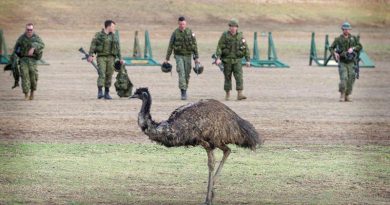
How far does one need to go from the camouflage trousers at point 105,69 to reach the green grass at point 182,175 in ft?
29.2

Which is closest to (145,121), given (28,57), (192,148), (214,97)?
(192,148)

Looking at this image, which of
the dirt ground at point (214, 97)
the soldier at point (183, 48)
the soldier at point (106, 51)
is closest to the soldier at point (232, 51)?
the soldier at point (183, 48)

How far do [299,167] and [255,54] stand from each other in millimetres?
28714

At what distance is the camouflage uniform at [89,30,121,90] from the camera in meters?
27.9

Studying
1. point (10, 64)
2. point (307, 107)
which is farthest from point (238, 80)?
point (10, 64)

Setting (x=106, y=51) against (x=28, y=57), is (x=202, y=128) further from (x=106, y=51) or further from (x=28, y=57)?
(x=106, y=51)

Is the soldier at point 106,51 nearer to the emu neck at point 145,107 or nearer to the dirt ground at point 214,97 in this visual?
the dirt ground at point 214,97

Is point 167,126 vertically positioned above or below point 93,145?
above

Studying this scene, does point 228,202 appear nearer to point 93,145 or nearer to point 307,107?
point 93,145

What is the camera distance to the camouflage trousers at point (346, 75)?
28094 millimetres

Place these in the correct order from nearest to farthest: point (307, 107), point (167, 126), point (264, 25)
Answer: point (167, 126)
point (307, 107)
point (264, 25)

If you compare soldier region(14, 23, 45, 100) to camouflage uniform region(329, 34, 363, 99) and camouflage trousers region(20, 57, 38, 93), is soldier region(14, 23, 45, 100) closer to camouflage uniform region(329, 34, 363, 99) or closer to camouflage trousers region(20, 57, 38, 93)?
camouflage trousers region(20, 57, 38, 93)

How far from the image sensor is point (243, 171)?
16.4 m

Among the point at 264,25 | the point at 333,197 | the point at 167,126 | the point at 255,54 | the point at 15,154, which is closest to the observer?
the point at 167,126
